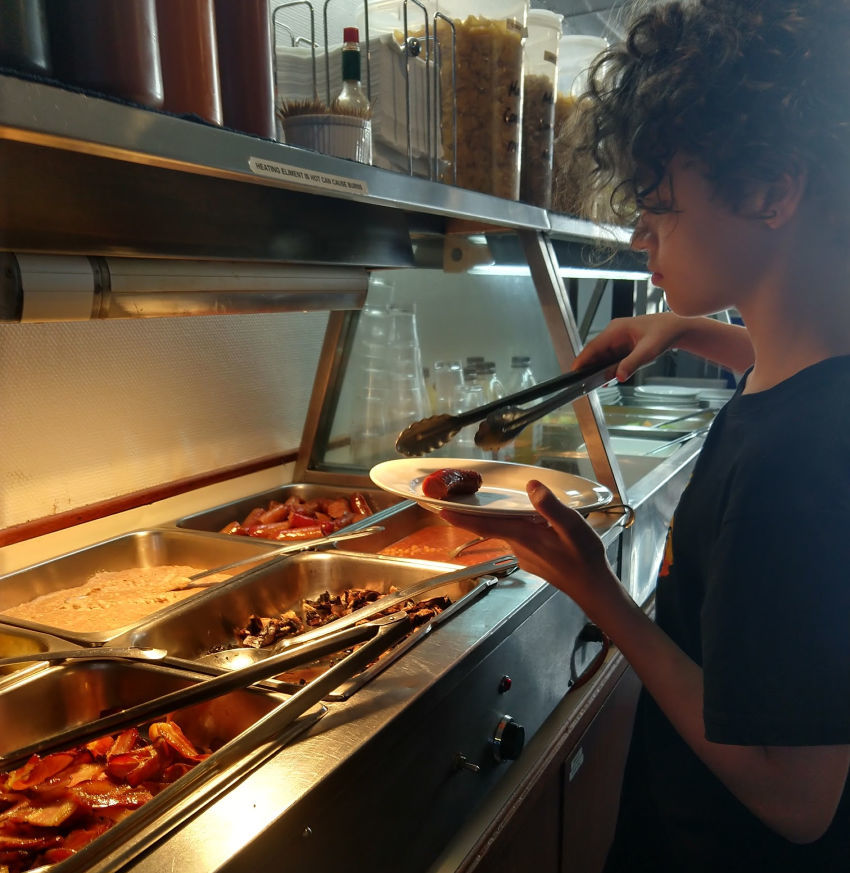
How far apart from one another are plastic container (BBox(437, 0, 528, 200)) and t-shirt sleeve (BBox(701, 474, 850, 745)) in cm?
96

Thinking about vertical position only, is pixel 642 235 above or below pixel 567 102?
below

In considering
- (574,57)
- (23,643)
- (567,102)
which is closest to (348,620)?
(23,643)

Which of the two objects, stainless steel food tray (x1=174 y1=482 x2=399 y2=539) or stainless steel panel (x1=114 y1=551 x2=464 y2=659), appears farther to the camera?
stainless steel food tray (x1=174 y1=482 x2=399 y2=539)

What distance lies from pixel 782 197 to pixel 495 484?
0.78m

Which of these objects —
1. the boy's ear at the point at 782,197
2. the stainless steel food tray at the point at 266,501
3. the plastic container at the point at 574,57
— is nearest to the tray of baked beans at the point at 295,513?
the stainless steel food tray at the point at 266,501

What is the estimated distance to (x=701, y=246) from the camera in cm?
92

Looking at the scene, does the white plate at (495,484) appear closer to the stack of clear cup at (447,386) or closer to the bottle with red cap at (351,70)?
the stack of clear cup at (447,386)

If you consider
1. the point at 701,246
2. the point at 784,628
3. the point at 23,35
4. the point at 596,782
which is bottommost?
the point at 596,782

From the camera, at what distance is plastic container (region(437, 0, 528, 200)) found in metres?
1.48

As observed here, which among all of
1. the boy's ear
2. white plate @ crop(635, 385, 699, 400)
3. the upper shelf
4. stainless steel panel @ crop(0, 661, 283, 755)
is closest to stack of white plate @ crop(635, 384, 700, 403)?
white plate @ crop(635, 385, 699, 400)

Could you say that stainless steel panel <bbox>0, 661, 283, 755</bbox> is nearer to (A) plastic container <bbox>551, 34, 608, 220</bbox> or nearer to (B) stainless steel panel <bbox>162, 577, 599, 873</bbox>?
(B) stainless steel panel <bbox>162, 577, 599, 873</bbox>

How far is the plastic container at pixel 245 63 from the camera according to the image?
89cm

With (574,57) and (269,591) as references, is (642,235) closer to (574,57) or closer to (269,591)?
(269,591)

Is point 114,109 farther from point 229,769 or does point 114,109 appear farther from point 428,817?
point 428,817
